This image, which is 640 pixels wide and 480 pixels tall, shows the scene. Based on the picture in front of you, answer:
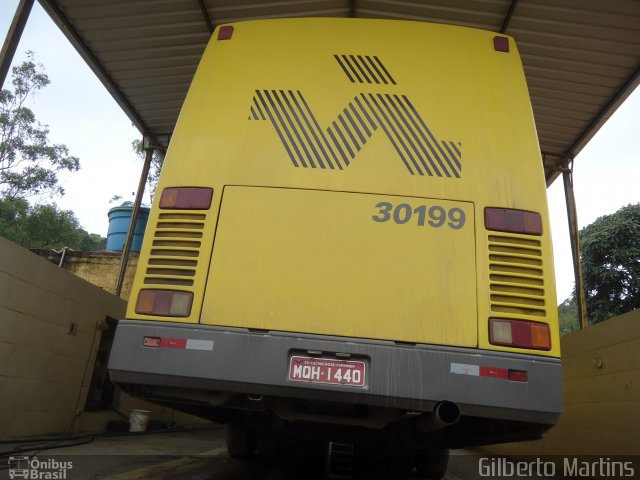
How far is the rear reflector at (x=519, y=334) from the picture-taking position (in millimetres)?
2451

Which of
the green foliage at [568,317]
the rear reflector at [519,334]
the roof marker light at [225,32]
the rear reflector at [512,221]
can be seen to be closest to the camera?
the rear reflector at [519,334]

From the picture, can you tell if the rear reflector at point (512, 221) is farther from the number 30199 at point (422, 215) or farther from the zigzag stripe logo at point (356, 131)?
the zigzag stripe logo at point (356, 131)

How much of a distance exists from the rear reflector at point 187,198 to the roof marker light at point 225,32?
1.34 metres

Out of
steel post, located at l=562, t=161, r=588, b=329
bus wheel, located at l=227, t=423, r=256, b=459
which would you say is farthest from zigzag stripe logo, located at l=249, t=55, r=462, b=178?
steel post, located at l=562, t=161, r=588, b=329

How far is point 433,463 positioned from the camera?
14.6ft

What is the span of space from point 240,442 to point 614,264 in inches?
598

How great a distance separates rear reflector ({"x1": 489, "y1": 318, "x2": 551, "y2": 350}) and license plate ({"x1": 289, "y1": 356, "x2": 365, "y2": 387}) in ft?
2.38

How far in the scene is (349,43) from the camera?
11.1 feet

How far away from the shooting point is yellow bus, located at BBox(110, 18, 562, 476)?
2387 millimetres

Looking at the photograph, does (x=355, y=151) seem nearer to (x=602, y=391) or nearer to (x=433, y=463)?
(x=433, y=463)

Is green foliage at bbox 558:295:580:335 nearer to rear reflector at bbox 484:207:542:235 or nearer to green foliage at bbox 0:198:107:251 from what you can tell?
green foliage at bbox 0:198:107:251

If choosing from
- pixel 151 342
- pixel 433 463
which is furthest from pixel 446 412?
pixel 433 463

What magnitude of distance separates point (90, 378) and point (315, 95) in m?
5.46

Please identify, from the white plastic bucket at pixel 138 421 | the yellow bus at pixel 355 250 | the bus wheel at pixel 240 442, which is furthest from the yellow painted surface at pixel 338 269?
the white plastic bucket at pixel 138 421
